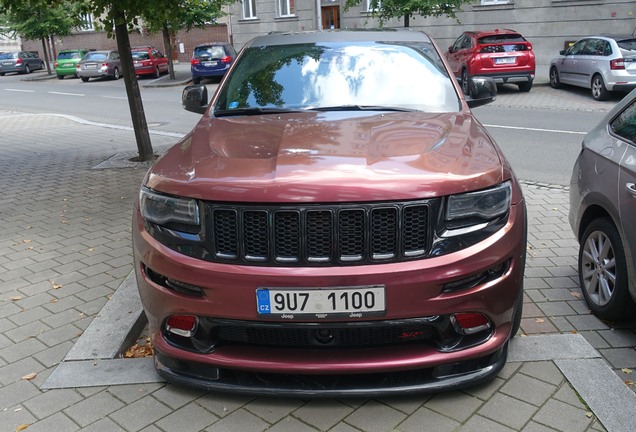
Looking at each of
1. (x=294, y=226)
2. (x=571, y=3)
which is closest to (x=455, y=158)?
(x=294, y=226)

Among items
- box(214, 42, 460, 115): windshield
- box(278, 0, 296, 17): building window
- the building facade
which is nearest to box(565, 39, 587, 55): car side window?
the building facade

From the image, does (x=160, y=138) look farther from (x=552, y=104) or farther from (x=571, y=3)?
(x=571, y=3)

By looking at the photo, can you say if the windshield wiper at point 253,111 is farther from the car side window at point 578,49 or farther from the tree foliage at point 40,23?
the tree foliage at point 40,23

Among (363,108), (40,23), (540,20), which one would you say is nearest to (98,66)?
(40,23)

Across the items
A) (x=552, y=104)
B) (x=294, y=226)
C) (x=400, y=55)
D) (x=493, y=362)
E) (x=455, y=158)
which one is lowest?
(x=552, y=104)

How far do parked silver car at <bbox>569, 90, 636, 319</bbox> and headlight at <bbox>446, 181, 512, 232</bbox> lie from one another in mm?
1006

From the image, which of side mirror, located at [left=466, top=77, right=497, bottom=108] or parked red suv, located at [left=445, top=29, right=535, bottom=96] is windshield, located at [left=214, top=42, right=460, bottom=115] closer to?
side mirror, located at [left=466, top=77, right=497, bottom=108]

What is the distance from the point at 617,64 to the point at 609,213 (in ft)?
42.8

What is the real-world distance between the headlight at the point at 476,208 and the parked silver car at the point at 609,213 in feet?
3.30

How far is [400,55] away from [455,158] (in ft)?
5.69

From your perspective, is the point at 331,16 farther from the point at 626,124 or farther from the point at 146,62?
the point at 626,124

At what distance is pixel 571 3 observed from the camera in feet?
80.7

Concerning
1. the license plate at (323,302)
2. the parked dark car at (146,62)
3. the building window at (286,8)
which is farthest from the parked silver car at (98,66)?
the license plate at (323,302)

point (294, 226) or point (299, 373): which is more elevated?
point (294, 226)
